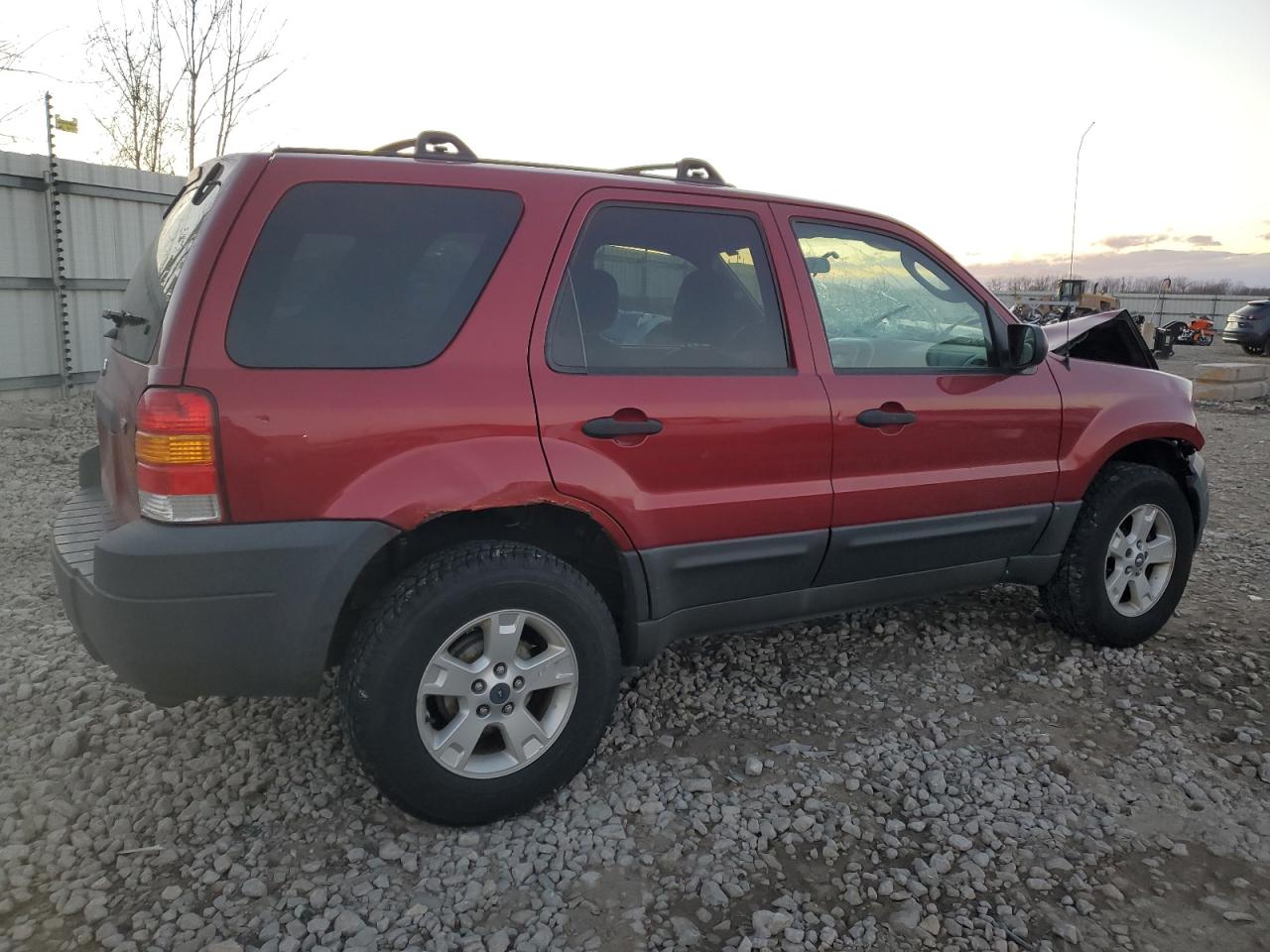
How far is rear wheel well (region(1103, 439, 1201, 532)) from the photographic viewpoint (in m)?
4.05

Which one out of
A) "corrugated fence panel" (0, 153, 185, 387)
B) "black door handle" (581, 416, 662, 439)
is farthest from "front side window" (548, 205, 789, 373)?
"corrugated fence panel" (0, 153, 185, 387)

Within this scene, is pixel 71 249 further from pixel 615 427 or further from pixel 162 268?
pixel 615 427

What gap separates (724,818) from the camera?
2725 millimetres

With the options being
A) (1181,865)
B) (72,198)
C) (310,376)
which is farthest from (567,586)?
(72,198)

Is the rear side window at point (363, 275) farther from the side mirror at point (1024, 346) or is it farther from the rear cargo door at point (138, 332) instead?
the side mirror at point (1024, 346)

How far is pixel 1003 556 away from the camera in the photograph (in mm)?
3678

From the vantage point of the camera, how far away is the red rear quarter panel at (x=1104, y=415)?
12.1 ft

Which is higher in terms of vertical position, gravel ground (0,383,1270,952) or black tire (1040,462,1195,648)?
black tire (1040,462,1195,648)

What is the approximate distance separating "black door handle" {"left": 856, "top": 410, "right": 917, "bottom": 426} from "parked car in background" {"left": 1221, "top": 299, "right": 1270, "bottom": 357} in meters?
23.4

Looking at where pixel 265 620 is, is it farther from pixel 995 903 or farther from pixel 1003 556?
pixel 1003 556

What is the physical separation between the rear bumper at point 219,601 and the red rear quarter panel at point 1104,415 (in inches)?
108

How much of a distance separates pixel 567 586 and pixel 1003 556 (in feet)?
6.52

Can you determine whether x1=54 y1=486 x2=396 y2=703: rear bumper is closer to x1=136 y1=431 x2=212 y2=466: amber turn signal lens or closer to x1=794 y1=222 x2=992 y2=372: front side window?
x1=136 y1=431 x2=212 y2=466: amber turn signal lens

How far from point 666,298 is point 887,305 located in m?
0.99
